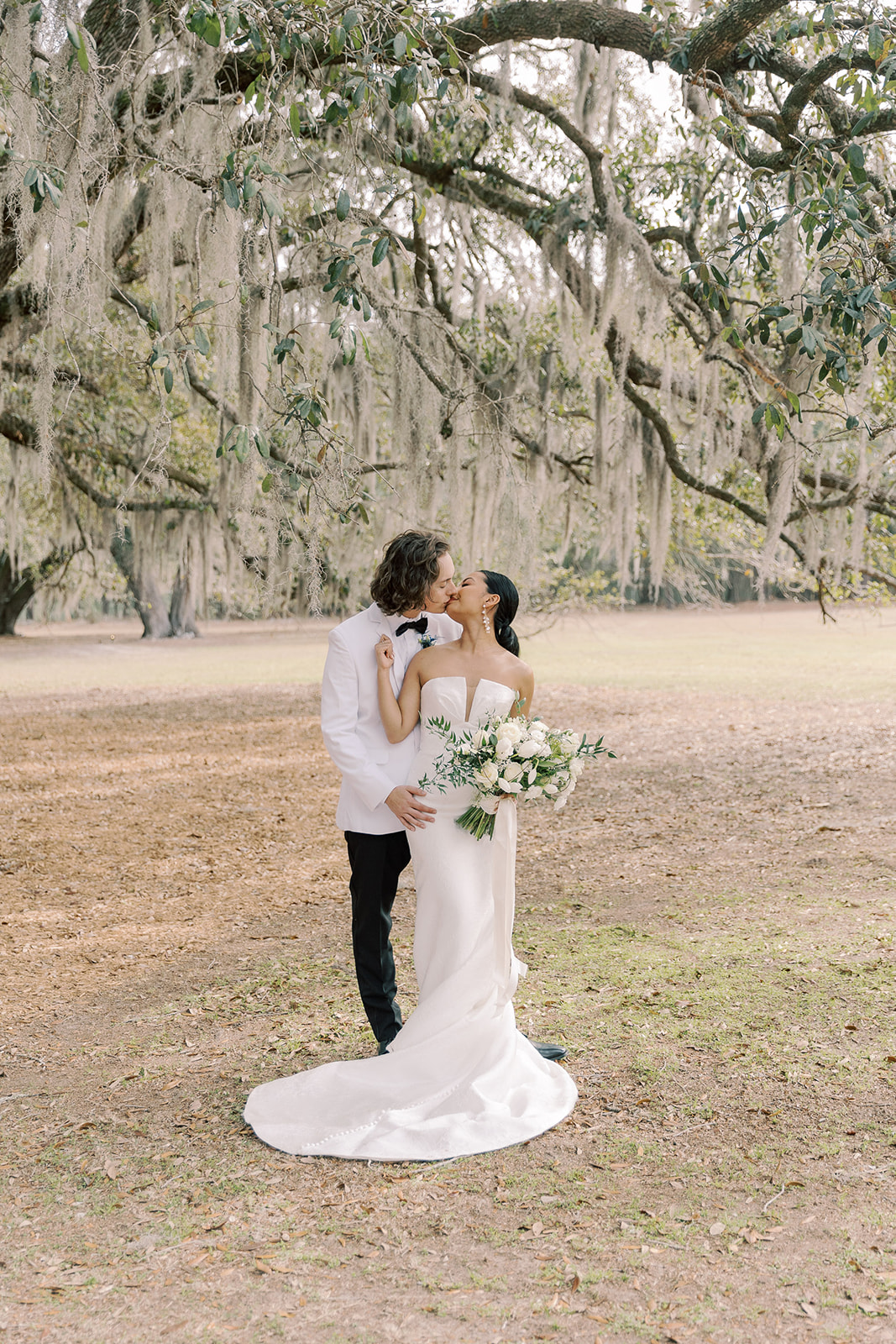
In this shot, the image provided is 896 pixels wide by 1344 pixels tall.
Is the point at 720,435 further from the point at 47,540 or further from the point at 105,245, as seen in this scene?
the point at 47,540

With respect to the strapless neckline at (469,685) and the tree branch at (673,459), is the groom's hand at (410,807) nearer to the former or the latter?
the strapless neckline at (469,685)

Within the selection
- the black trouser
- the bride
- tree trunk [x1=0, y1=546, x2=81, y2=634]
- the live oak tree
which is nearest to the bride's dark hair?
the bride

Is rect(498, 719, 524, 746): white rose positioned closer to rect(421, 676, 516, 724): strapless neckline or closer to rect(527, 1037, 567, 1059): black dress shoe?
rect(421, 676, 516, 724): strapless neckline

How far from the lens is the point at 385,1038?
3.35m

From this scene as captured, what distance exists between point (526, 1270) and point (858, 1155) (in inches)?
39.9

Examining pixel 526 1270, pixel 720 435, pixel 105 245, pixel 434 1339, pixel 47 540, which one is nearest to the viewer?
pixel 434 1339

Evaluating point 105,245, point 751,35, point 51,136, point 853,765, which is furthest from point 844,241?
point 853,765

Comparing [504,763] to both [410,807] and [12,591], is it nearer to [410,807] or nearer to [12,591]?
[410,807]

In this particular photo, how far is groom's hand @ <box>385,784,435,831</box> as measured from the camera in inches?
123

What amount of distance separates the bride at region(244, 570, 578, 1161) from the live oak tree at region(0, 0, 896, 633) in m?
1.23

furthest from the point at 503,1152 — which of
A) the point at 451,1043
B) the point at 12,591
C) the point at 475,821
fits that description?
the point at 12,591

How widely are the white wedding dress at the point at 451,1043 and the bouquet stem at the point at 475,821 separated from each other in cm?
3

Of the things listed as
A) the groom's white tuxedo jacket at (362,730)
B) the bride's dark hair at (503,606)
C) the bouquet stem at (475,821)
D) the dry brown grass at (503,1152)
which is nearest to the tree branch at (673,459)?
the dry brown grass at (503,1152)

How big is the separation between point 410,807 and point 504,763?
1.04ft
